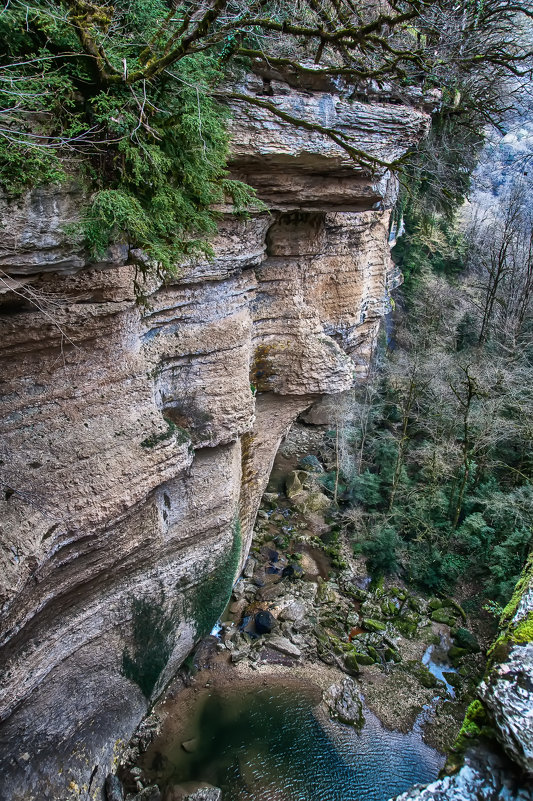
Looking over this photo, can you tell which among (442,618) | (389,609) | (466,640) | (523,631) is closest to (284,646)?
(389,609)

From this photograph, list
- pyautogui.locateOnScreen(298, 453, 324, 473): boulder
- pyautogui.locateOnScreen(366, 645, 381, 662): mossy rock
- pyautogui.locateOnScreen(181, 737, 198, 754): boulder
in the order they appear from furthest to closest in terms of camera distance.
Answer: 1. pyautogui.locateOnScreen(298, 453, 324, 473): boulder
2. pyautogui.locateOnScreen(366, 645, 381, 662): mossy rock
3. pyautogui.locateOnScreen(181, 737, 198, 754): boulder

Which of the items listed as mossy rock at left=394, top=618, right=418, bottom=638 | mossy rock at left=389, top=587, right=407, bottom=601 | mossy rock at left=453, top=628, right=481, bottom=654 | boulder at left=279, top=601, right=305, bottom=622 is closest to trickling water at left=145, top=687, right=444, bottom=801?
boulder at left=279, top=601, right=305, bottom=622

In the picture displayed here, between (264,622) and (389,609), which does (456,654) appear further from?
(264,622)

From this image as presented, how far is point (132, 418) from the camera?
623cm

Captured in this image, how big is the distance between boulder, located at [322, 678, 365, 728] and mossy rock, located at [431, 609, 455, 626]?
2.94 meters

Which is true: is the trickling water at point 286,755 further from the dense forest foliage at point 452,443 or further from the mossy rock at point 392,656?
the dense forest foliage at point 452,443

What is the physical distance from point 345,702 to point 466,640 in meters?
3.46

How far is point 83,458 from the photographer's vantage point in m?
A: 5.65

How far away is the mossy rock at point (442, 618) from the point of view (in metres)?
11.8

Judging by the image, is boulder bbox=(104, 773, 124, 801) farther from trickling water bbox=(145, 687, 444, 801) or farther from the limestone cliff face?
trickling water bbox=(145, 687, 444, 801)

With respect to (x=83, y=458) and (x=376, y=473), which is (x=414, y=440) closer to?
(x=376, y=473)

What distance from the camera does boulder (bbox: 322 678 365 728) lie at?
9.55 meters

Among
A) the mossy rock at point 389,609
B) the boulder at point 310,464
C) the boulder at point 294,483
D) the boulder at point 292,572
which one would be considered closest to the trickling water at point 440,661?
the mossy rock at point 389,609

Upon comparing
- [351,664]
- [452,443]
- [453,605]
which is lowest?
[453,605]
